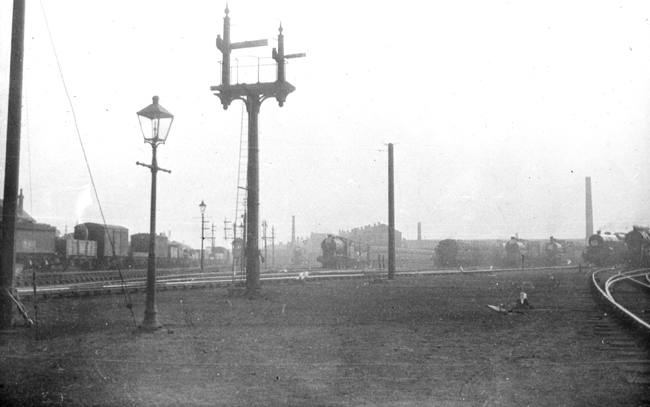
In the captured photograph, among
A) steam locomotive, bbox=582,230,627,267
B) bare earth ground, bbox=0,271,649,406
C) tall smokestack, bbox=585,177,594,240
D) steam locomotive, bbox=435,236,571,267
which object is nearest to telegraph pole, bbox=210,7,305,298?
bare earth ground, bbox=0,271,649,406

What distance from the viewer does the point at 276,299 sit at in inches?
734

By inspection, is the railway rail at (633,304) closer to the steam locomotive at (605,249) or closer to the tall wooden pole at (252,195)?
the tall wooden pole at (252,195)

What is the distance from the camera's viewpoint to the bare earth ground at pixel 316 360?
19.8 feet

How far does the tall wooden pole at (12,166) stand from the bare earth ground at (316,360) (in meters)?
0.72

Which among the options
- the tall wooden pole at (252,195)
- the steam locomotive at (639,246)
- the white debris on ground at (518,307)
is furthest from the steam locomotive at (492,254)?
the white debris on ground at (518,307)

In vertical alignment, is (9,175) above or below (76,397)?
above

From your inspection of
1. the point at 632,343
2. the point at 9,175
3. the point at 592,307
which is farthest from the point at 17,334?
the point at 592,307

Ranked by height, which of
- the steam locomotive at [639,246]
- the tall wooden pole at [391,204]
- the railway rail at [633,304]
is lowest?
the railway rail at [633,304]

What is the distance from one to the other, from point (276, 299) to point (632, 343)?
11445mm

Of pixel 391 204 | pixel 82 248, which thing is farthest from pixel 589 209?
pixel 82 248

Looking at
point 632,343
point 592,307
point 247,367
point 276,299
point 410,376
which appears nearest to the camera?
point 410,376

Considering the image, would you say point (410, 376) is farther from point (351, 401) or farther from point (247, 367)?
point (247, 367)

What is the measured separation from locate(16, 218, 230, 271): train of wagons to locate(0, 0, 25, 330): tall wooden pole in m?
15.6

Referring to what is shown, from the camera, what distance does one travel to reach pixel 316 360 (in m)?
8.02
